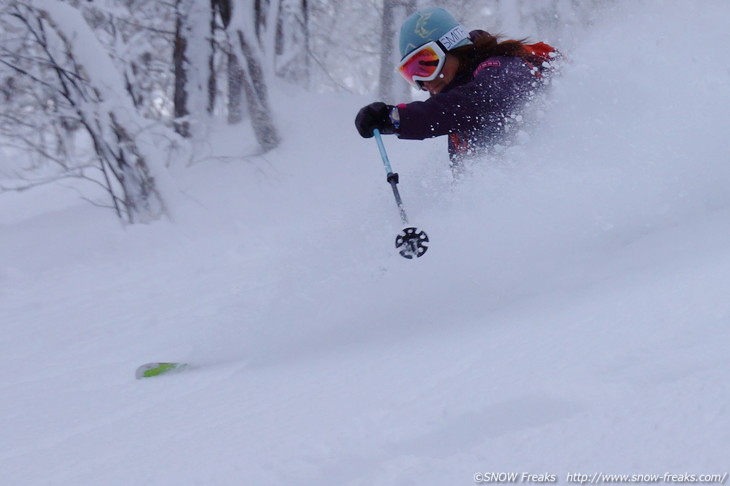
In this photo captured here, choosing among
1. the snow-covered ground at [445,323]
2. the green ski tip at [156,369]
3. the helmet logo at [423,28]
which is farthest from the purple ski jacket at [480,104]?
the green ski tip at [156,369]

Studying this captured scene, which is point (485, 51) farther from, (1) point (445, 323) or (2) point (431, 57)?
(1) point (445, 323)

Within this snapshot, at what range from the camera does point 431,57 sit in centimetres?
385

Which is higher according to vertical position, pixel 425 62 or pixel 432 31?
pixel 432 31

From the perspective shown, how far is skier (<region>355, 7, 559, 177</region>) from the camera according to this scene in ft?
11.8

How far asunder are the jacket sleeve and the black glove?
0.08m

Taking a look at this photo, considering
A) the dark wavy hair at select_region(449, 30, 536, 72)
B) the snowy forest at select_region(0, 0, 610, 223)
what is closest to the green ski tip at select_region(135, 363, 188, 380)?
the dark wavy hair at select_region(449, 30, 536, 72)

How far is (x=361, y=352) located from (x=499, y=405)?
106cm

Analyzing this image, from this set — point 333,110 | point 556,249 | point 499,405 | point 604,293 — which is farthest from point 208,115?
point 499,405

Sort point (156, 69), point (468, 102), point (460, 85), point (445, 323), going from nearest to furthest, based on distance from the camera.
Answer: point (445, 323)
point (468, 102)
point (460, 85)
point (156, 69)

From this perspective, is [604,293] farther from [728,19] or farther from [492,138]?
[728,19]

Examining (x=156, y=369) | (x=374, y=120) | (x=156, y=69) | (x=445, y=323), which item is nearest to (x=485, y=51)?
(x=374, y=120)

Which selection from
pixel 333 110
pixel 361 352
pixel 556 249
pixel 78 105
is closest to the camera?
pixel 361 352

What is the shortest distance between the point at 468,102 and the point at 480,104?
0.23ft

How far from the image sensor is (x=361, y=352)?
2803 millimetres
